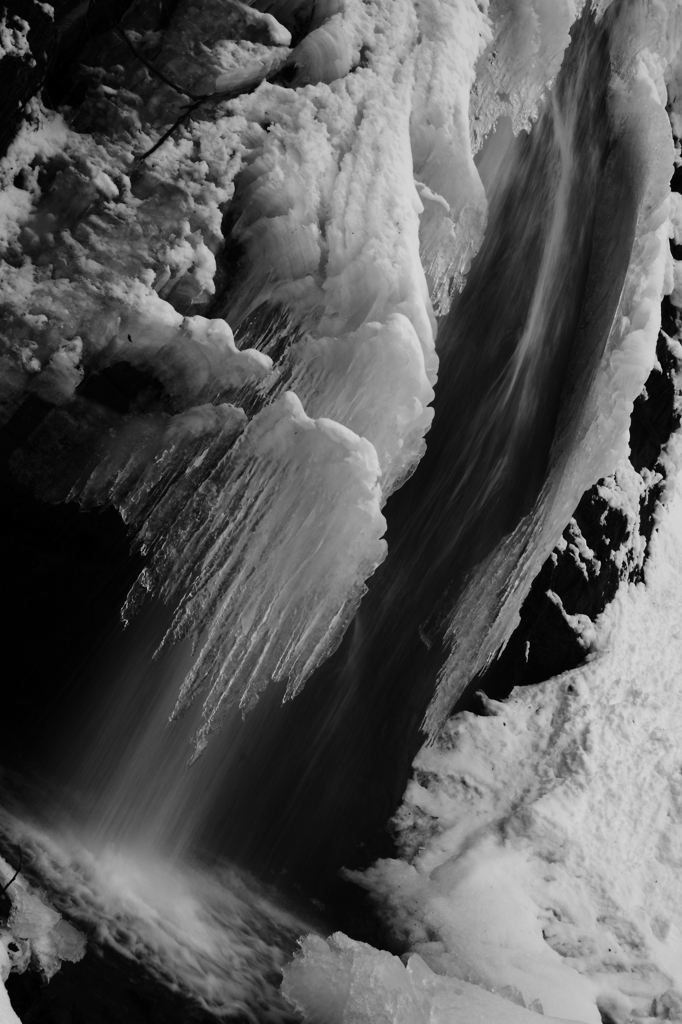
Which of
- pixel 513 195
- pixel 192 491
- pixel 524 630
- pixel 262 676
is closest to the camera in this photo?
pixel 192 491

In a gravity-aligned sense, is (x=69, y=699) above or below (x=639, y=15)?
below

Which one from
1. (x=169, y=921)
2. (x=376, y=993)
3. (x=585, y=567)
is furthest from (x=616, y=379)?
(x=169, y=921)

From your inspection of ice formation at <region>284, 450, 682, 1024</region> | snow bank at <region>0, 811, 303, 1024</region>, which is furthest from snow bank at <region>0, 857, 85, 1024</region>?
ice formation at <region>284, 450, 682, 1024</region>

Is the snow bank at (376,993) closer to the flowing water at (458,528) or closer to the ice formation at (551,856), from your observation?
the ice formation at (551,856)

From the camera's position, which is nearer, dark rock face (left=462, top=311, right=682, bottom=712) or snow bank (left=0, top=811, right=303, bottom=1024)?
snow bank (left=0, top=811, right=303, bottom=1024)

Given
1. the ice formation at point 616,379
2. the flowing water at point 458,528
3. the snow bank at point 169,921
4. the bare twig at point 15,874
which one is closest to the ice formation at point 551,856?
the snow bank at point 169,921

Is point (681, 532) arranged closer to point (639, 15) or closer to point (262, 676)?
point (639, 15)

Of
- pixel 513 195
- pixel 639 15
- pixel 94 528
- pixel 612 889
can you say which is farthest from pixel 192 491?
pixel 639 15

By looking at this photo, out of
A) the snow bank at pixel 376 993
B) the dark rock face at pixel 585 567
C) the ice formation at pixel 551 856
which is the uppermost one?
the dark rock face at pixel 585 567

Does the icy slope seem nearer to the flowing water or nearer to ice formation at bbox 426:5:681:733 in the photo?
the flowing water
